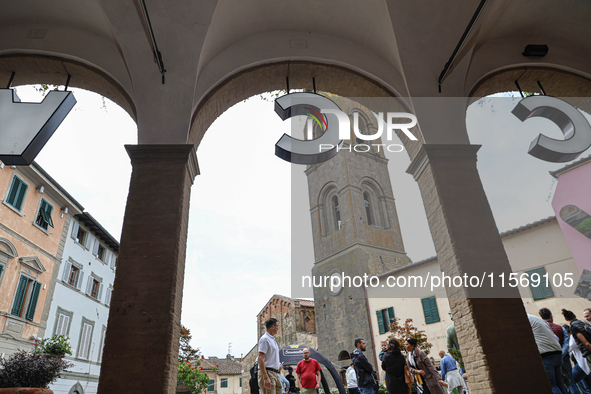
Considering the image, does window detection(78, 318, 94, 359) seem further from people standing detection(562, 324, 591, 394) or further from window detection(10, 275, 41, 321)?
people standing detection(562, 324, 591, 394)

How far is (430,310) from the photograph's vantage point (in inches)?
707

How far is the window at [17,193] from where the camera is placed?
42.2 feet

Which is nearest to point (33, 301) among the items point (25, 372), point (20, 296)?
point (20, 296)

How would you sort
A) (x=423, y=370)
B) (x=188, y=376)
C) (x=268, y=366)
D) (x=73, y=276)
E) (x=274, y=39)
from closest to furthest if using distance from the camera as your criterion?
(x=268, y=366) < (x=423, y=370) < (x=274, y=39) < (x=188, y=376) < (x=73, y=276)

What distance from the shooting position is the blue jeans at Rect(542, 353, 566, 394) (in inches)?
172

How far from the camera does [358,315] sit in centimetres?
2302

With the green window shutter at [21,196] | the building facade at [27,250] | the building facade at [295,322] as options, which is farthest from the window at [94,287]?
the building facade at [295,322]

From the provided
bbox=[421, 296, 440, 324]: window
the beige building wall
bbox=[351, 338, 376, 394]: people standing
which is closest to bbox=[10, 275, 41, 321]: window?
bbox=[351, 338, 376, 394]: people standing

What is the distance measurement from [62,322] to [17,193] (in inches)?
225

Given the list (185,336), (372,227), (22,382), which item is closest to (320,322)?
(372,227)

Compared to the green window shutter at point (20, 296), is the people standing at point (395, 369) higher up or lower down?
lower down

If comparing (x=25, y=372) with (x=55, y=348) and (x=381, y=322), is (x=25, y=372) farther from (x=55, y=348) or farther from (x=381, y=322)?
(x=381, y=322)

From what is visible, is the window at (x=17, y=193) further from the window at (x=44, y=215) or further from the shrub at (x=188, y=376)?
the shrub at (x=188, y=376)

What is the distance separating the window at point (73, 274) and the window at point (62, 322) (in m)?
1.29
